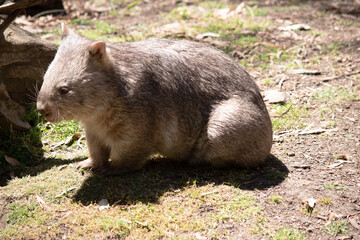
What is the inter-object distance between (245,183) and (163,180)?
35.0 inches

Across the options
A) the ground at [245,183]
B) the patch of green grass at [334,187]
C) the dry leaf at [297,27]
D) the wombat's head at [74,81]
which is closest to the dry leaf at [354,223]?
the ground at [245,183]

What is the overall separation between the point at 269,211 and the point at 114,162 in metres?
1.76

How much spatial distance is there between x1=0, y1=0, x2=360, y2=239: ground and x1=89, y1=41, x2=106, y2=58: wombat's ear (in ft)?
4.50

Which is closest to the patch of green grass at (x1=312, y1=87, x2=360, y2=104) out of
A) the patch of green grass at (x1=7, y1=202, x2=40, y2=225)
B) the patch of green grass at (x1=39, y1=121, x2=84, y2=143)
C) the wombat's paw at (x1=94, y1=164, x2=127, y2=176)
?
the wombat's paw at (x1=94, y1=164, x2=127, y2=176)

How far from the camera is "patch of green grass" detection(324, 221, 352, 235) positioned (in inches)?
139

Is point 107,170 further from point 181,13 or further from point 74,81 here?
point 181,13

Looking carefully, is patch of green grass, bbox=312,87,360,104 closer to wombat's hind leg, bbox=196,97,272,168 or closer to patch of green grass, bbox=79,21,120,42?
wombat's hind leg, bbox=196,97,272,168

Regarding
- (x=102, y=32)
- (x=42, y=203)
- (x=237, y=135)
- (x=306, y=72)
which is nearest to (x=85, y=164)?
(x=42, y=203)

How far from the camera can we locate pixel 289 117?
18.3 ft

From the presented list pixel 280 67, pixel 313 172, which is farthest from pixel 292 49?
pixel 313 172

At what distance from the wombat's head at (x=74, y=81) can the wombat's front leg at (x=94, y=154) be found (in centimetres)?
53

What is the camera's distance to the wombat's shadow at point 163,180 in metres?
4.12

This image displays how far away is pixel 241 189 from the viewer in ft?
13.7

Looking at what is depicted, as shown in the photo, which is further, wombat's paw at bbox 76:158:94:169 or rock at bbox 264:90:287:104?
rock at bbox 264:90:287:104
